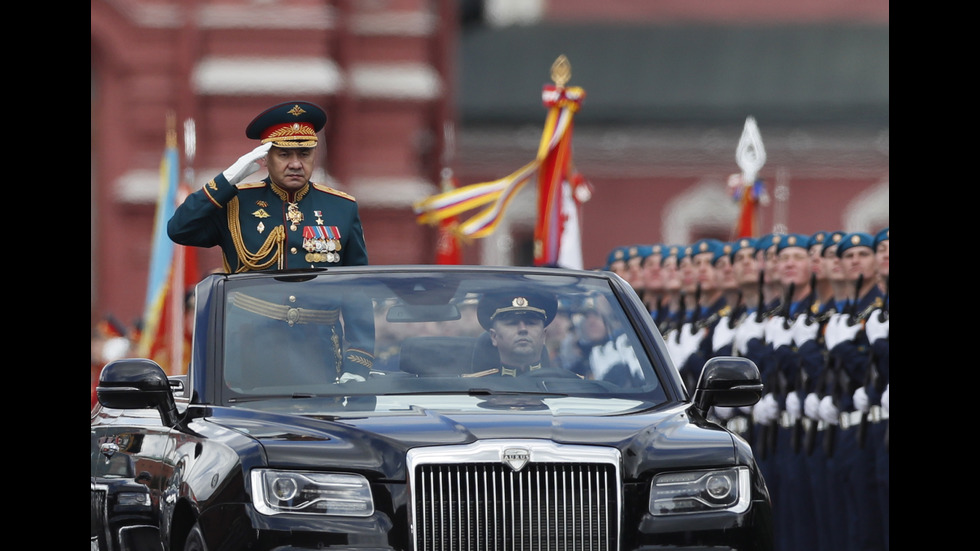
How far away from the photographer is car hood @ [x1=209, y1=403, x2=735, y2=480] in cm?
622

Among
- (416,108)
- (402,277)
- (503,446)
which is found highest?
(416,108)

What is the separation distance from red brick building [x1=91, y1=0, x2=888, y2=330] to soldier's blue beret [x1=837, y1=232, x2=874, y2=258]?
56.3 feet

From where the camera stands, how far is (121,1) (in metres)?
31.1

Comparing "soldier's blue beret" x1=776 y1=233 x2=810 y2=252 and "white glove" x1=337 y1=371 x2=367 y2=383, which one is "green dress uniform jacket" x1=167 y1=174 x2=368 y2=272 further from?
"soldier's blue beret" x1=776 y1=233 x2=810 y2=252

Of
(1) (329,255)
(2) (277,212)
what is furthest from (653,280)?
(2) (277,212)

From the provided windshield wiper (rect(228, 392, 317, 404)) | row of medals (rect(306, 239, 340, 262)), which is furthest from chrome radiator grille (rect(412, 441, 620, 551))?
row of medals (rect(306, 239, 340, 262))

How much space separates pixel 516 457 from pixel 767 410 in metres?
6.61

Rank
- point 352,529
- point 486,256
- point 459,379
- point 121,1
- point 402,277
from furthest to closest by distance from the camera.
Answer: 1. point 486,256
2. point 121,1
3. point 402,277
4. point 459,379
5. point 352,529

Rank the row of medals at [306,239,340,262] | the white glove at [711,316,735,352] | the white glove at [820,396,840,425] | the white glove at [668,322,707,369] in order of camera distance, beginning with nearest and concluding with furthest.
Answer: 1. the row of medals at [306,239,340,262]
2. the white glove at [820,396,840,425]
3. the white glove at [711,316,735,352]
4. the white glove at [668,322,707,369]

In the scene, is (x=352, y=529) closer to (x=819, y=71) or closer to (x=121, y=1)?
(x=121, y=1)

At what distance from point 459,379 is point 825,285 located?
5.34m

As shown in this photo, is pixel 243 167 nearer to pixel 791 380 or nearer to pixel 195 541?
pixel 195 541

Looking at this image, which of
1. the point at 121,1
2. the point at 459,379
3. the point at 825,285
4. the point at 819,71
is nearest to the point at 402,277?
the point at 459,379

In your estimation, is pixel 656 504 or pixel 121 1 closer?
pixel 656 504
